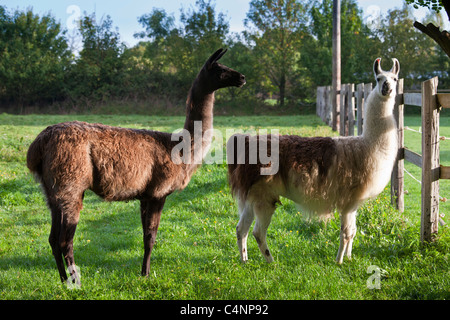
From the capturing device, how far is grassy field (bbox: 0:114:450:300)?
3863 mm

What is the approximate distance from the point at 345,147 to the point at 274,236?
1636 mm

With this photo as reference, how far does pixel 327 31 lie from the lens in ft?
110

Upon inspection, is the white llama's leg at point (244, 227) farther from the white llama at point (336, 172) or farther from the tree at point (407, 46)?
the tree at point (407, 46)

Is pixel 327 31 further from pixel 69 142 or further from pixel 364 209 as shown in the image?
pixel 69 142

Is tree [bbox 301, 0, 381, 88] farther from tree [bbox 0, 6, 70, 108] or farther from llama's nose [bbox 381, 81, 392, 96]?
llama's nose [bbox 381, 81, 392, 96]

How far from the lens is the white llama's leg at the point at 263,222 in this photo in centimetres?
450

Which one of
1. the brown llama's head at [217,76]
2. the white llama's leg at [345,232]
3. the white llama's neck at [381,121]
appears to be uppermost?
the brown llama's head at [217,76]

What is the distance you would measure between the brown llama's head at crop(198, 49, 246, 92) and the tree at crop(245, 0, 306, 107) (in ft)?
97.2

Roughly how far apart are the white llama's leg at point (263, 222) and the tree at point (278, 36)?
2995cm

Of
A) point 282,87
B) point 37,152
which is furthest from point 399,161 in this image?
point 282,87

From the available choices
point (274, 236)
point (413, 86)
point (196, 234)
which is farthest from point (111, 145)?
point (413, 86)

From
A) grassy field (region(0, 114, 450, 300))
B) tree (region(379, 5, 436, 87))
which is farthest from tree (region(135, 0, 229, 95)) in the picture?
grassy field (region(0, 114, 450, 300))

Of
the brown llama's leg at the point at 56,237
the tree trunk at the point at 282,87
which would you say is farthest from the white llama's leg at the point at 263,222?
the tree trunk at the point at 282,87

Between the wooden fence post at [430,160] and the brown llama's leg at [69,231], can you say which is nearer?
the brown llama's leg at [69,231]
